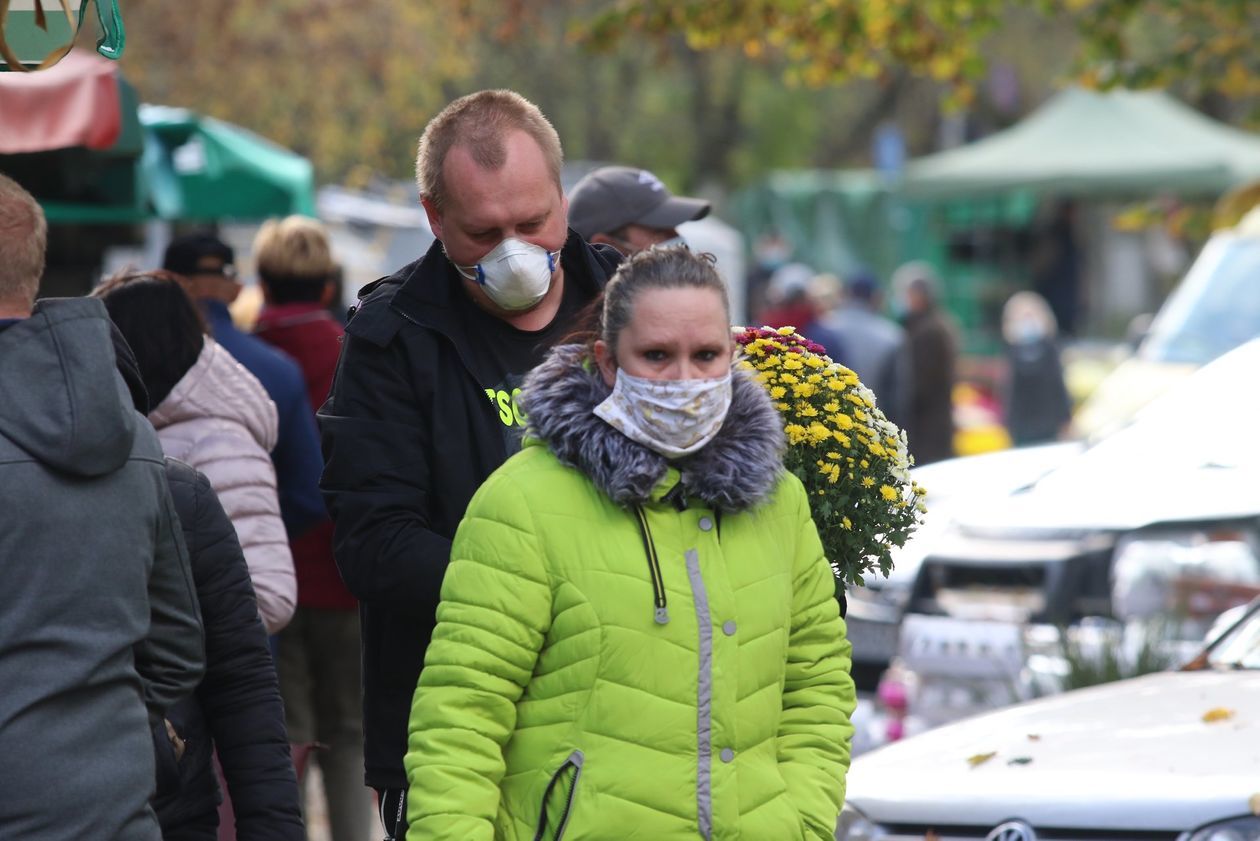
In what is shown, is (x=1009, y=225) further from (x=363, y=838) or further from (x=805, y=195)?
(x=363, y=838)

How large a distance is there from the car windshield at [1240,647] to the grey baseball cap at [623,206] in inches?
72.8

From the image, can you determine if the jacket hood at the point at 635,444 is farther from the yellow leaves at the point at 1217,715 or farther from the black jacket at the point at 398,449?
the yellow leaves at the point at 1217,715

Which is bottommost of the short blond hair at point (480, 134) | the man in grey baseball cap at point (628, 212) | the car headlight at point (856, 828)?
the car headlight at point (856, 828)

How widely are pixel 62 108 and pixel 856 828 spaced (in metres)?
3.17

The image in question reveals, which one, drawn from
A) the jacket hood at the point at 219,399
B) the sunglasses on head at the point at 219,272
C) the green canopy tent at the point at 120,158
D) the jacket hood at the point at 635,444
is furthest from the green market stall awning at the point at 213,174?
the jacket hood at the point at 635,444

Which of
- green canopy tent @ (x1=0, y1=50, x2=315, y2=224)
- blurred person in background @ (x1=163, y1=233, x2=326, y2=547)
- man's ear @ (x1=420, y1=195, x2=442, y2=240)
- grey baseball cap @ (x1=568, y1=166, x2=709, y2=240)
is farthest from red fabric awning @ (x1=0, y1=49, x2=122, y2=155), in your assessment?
man's ear @ (x1=420, y1=195, x2=442, y2=240)

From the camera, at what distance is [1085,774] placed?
4.69 metres

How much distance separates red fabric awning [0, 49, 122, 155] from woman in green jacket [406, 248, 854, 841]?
124 inches

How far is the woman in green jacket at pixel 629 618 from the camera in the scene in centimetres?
305

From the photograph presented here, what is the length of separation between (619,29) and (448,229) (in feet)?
23.8

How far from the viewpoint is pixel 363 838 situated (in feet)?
21.5

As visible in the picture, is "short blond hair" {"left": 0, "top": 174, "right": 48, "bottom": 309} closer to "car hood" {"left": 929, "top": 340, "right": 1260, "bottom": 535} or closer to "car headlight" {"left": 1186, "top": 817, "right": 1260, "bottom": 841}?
"car headlight" {"left": 1186, "top": 817, "right": 1260, "bottom": 841}

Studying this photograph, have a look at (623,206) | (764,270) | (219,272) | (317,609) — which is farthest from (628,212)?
(764,270)

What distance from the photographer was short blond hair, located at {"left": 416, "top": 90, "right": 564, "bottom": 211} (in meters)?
3.53
